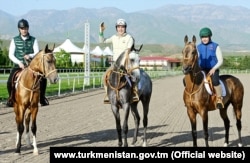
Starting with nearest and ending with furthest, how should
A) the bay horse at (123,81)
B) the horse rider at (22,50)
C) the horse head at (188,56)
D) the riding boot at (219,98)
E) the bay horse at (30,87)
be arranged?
the horse head at (188,56), the bay horse at (30,87), the bay horse at (123,81), the riding boot at (219,98), the horse rider at (22,50)

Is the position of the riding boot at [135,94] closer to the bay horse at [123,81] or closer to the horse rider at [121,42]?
the horse rider at [121,42]

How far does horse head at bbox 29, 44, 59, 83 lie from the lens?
9.25 metres

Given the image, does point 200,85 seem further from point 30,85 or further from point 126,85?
point 30,85

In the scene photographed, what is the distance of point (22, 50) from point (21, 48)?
0.15ft

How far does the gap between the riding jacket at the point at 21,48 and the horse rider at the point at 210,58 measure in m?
3.34

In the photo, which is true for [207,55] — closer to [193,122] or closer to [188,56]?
[188,56]

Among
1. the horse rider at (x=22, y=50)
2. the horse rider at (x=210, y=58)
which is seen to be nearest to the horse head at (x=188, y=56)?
the horse rider at (x=210, y=58)

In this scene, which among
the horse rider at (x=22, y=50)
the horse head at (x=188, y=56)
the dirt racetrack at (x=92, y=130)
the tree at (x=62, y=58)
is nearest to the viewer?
the horse head at (x=188, y=56)

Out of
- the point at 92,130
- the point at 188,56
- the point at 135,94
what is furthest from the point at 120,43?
the point at 92,130

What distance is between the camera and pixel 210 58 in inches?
398

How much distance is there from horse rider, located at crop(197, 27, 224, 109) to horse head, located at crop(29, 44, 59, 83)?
9.64ft

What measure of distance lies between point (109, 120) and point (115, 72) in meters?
6.03

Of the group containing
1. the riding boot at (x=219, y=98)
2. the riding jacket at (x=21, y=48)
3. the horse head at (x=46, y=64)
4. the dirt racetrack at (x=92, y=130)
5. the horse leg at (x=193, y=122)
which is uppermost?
the riding jacket at (x=21, y=48)

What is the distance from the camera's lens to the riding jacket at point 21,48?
10047mm
